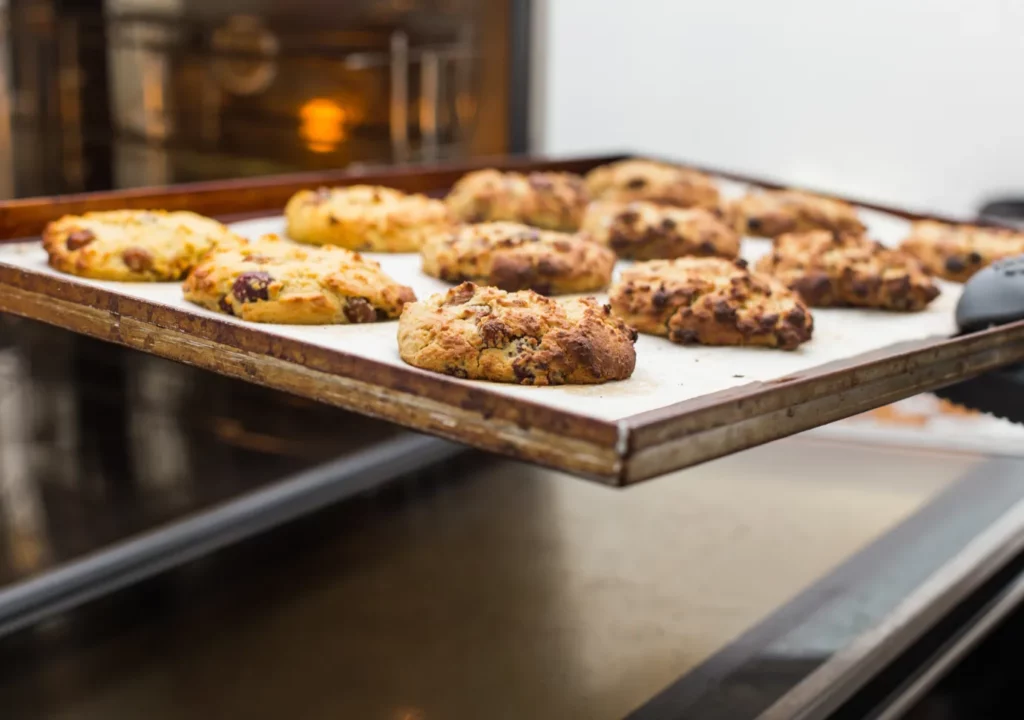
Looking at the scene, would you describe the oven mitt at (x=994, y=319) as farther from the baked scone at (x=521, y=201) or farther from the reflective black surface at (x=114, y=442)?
the reflective black surface at (x=114, y=442)

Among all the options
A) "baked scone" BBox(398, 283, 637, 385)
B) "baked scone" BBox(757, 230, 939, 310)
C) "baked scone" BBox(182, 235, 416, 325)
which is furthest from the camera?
"baked scone" BBox(757, 230, 939, 310)

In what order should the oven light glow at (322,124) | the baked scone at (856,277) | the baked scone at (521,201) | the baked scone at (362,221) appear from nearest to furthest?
the baked scone at (856,277) < the baked scone at (362,221) < the baked scone at (521,201) < the oven light glow at (322,124)

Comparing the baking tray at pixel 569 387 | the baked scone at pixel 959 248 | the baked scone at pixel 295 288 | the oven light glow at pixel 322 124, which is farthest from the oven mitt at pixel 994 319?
the oven light glow at pixel 322 124

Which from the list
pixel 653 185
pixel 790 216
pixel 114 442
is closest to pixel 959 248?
pixel 790 216

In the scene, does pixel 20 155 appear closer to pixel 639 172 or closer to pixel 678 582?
pixel 639 172

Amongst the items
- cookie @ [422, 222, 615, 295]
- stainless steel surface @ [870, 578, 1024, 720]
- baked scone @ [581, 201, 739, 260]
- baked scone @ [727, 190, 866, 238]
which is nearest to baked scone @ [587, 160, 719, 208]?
Result: baked scone @ [727, 190, 866, 238]

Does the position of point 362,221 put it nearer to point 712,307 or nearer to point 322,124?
point 712,307

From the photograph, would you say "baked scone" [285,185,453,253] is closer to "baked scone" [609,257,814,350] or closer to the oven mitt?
"baked scone" [609,257,814,350]
